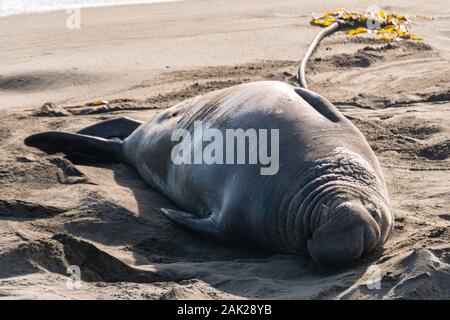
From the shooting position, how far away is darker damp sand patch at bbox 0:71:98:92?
9.03 metres

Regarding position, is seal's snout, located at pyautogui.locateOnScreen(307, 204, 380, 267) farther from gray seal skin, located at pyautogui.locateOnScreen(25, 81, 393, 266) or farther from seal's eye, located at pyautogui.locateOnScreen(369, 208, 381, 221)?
seal's eye, located at pyautogui.locateOnScreen(369, 208, 381, 221)

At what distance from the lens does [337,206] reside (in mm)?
4320

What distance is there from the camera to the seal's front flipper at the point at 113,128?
283 inches

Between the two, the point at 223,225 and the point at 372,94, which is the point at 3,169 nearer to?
the point at 223,225

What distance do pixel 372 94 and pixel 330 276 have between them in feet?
13.5

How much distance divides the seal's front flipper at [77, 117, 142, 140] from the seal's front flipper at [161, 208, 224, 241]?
6.06 ft

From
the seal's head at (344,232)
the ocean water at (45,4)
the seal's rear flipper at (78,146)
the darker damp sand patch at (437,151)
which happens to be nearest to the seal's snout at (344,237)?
the seal's head at (344,232)

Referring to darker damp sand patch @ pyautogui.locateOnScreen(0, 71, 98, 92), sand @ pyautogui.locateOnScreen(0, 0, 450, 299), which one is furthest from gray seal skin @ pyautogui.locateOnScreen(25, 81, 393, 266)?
darker damp sand patch @ pyautogui.locateOnScreen(0, 71, 98, 92)

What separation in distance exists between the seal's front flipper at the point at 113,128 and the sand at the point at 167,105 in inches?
15.7

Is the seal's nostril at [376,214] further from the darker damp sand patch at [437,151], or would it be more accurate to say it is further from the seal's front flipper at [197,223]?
the darker damp sand patch at [437,151]

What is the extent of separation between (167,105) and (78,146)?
1.47 m
